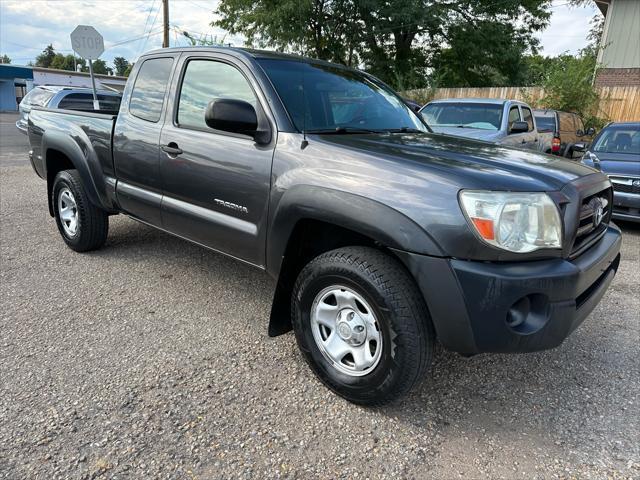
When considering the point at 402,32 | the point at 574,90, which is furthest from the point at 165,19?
the point at 574,90

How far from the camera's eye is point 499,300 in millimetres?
1985

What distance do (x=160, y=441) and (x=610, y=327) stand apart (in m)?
3.21

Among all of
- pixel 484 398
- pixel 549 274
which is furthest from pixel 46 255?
pixel 549 274

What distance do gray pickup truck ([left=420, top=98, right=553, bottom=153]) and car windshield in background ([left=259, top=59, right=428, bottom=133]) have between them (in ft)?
13.2

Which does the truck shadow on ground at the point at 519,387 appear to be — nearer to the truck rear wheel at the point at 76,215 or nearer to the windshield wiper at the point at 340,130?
the windshield wiper at the point at 340,130

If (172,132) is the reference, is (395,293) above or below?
below

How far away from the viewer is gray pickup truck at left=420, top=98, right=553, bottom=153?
7.57 meters

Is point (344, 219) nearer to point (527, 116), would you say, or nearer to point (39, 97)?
point (527, 116)

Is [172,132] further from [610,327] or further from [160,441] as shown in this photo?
[610,327]

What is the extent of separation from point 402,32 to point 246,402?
24.0 m

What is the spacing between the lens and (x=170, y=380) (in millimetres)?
2613

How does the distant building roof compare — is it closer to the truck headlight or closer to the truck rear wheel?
the truck rear wheel

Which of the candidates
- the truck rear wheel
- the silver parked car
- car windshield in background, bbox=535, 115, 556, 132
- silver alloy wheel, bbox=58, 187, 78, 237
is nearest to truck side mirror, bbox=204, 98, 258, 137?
the truck rear wheel

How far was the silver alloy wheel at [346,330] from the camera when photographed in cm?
235
